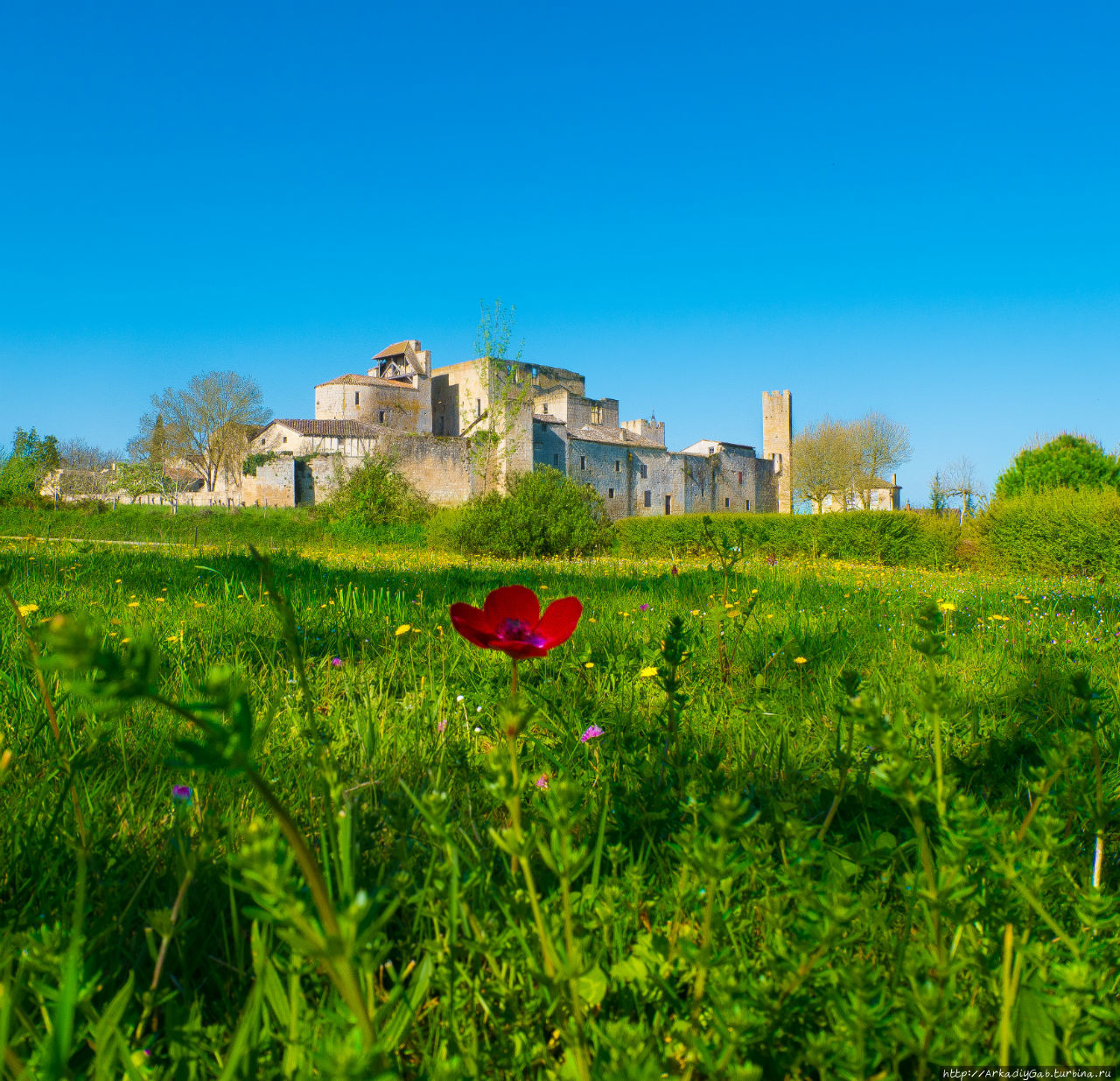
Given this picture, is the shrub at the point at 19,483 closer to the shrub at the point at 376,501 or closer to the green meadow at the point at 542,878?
the shrub at the point at 376,501

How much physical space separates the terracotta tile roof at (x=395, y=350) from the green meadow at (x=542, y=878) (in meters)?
56.6

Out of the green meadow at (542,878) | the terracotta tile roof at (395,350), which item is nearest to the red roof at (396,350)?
the terracotta tile roof at (395,350)

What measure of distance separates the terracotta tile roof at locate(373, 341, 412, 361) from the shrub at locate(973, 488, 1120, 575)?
4864 centimetres

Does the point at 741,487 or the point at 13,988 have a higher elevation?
the point at 741,487

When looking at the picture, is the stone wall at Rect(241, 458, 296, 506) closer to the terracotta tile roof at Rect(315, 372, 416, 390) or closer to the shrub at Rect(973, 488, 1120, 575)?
the terracotta tile roof at Rect(315, 372, 416, 390)

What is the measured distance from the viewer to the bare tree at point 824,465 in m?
50.7

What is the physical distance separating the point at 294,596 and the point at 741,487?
53196 mm

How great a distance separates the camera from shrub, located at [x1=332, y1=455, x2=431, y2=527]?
29.7 metres

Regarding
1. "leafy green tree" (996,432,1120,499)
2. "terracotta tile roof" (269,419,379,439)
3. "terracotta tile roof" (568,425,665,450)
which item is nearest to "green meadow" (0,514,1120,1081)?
"leafy green tree" (996,432,1120,499)

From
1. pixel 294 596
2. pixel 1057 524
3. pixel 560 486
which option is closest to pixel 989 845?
pixel 294 596

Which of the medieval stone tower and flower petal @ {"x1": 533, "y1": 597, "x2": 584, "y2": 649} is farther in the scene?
the medieval stone tower

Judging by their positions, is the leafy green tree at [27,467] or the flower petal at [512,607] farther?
the leafy green tree at [27,467]

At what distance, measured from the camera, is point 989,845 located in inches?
30.8

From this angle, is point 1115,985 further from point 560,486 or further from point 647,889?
point 560,486
